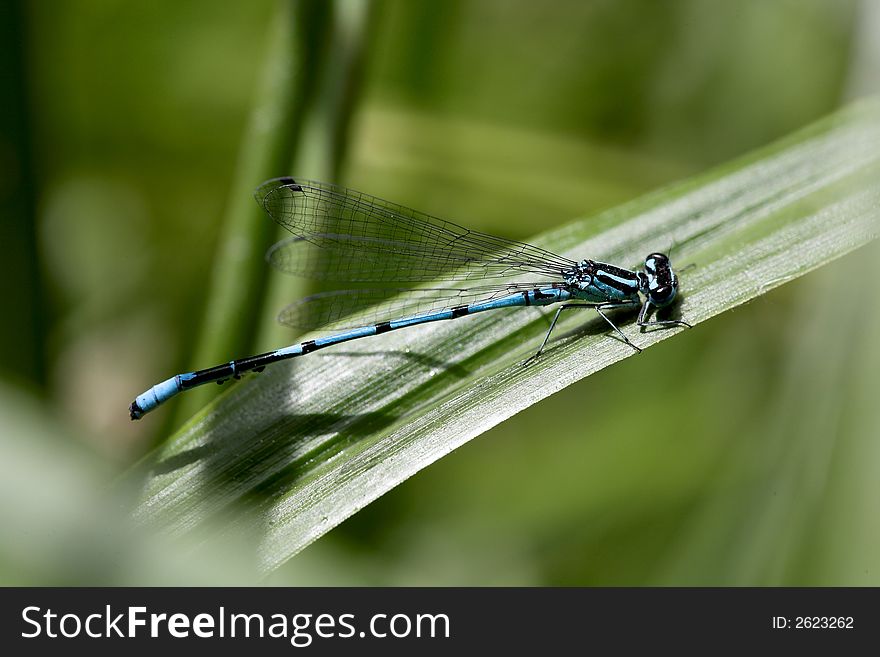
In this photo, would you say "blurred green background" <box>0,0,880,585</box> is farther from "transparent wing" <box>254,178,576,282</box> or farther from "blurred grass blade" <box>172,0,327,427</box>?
"transparent wing" <box>254,178,576,282</box>

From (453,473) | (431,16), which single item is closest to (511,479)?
(453,473)

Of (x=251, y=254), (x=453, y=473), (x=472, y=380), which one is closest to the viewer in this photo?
(x=472, y=380)

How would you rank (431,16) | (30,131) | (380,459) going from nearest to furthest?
(380,459), (30,131), (431,16)

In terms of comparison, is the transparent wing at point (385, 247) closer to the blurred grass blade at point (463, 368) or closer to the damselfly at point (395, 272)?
the damselfly at point (395, 272)

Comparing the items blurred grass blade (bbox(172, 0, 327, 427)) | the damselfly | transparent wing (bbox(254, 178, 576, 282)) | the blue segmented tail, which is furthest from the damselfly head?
blurred grass blade (bbox(172, 0, 327, 427))

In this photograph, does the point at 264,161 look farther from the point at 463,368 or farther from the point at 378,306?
the point at 463,368

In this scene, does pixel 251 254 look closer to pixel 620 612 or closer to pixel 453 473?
pixel 453 473
